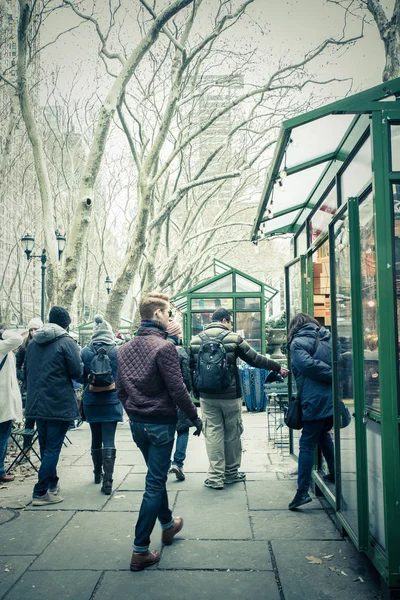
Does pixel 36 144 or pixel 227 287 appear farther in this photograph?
pixel 227 287

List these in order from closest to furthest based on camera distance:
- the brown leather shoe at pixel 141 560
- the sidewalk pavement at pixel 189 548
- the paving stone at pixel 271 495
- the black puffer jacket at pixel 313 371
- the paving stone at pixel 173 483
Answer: the sidewalk pavement at pixel 189 548 < the brown leather shoe at pixel 141 560 < the black puffer jacket at pixel 313 371 < the paving stone at pixel 271 495 < the paving stone at pixel 173 483

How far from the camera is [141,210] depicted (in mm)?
12789

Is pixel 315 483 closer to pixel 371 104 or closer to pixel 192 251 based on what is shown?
pixel 371 104

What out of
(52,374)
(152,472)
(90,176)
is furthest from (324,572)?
(90,176)

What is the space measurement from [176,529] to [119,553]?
0.47 meters

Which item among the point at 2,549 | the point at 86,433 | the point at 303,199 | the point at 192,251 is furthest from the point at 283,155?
the point at 192,251

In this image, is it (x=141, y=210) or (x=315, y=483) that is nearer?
(x=315, y=483)

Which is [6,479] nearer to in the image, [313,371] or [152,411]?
[152,411]

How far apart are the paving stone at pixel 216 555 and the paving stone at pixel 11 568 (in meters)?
0.97

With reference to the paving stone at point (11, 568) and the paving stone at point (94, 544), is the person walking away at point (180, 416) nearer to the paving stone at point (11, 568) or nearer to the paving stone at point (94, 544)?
the paving stone at point (94, 544)

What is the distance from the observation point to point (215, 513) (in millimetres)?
4914

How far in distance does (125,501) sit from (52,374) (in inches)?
57.7

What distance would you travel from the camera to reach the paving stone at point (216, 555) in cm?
374

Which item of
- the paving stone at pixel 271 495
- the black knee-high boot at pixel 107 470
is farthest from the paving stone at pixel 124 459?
the paving stone at pixel 271 495
